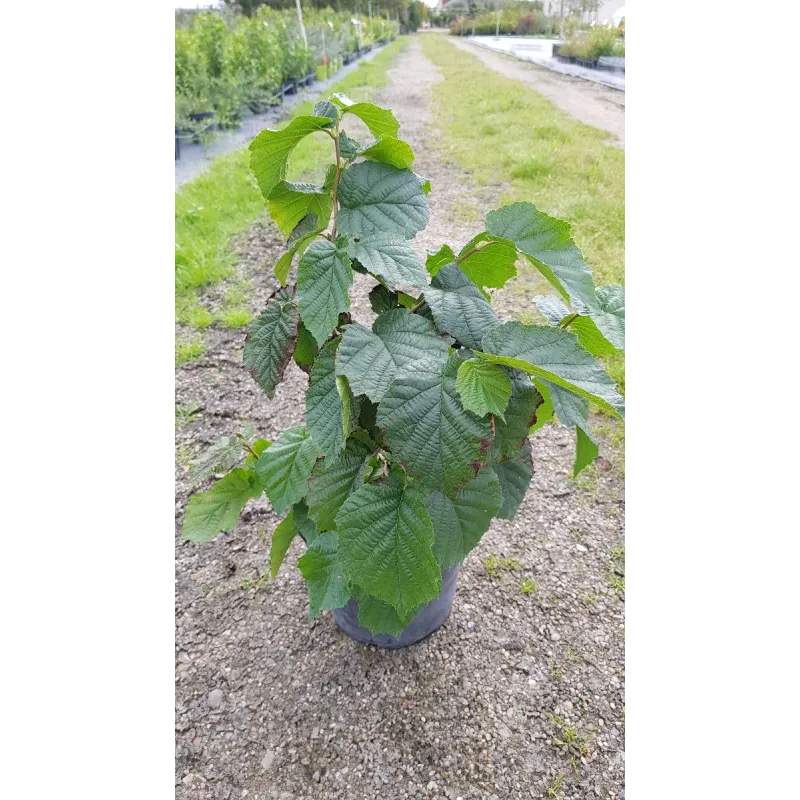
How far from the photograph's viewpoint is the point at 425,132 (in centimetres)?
646

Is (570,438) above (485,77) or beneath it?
beneath

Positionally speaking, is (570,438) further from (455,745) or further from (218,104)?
(218,104)

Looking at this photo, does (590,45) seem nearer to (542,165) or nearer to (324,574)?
(542,165)

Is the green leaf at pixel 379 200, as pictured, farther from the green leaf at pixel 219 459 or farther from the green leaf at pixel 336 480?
the green leaf at pixel 219 459

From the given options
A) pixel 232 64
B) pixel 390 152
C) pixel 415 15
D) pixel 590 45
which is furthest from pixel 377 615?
pixel 415 15

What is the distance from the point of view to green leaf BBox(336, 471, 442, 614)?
94 centimetres

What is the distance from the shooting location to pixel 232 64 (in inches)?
293

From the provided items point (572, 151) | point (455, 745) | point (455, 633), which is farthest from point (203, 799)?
point (572, 151)

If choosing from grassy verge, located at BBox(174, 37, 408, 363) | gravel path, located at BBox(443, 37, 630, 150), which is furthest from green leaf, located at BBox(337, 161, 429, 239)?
gravel path, located at BBox(443, 37, 630, 150)

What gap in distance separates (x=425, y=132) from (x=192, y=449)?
5.59 meters

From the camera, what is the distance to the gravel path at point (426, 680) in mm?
1288

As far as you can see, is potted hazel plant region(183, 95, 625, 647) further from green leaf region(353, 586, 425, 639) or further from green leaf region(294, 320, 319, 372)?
green leaf region(353, 586, 425, 639)
